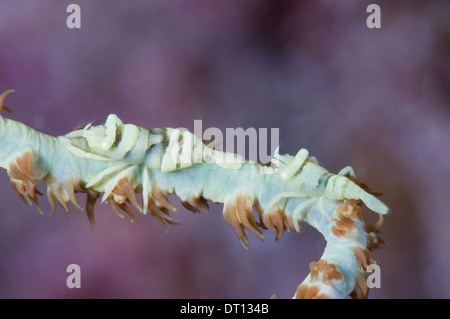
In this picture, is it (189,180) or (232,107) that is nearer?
(189,180)

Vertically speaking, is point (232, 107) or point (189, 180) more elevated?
point (232, 107)

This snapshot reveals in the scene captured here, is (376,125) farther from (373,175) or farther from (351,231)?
(351,231)

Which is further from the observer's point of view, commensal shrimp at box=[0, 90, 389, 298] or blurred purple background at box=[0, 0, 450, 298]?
blurred purple background at box=[0, 0, 450, 298]

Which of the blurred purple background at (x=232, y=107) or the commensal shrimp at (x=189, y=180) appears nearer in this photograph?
the commensal shrimp at (x=189, y=180)
